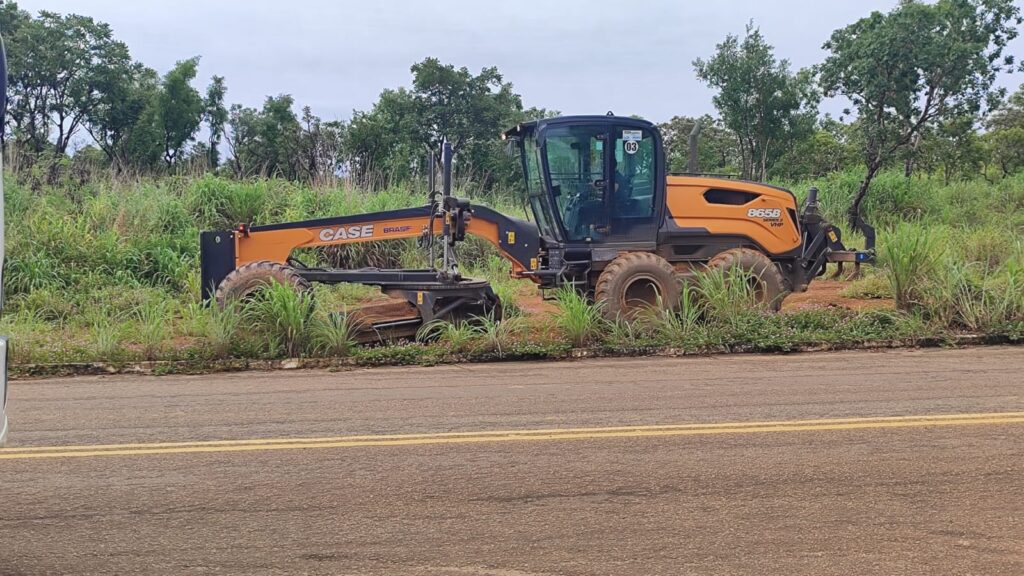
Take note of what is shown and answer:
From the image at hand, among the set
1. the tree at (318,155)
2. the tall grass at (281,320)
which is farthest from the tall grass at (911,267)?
the tree at (318,155)

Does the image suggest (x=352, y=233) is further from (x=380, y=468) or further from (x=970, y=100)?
(x=970, y=100)

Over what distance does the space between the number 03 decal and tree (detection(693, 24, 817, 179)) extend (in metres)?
11.3

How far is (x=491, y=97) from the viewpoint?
32.6 m

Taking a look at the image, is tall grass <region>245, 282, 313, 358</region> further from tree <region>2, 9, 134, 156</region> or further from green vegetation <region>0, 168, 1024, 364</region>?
tree <region>2, 9, 134, 156</region>

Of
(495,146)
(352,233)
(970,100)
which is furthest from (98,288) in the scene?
(970,100)

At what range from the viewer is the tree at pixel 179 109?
31672 mm

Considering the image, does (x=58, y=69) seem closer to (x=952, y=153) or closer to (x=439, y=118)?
(x=439, y=118)

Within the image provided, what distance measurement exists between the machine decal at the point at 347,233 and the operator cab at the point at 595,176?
7.80 feet

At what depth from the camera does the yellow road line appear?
5.90 m

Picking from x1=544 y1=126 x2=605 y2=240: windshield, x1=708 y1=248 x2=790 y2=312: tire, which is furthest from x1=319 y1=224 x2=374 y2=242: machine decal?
x1=708 y1=248 x2=790 y2=312: tire

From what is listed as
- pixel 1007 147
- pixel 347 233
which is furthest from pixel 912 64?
pixel 1007 147

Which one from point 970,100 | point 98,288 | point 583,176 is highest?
point 970,100

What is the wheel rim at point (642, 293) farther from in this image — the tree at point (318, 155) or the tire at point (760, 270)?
the tree at point (318, 155)

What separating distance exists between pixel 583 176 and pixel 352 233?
3164 millimetres
